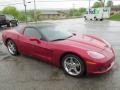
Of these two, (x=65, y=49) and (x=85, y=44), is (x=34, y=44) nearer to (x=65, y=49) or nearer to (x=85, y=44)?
(x=65, y=49)

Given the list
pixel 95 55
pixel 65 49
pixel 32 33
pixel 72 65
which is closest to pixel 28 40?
pixel 32 33

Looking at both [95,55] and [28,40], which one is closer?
[95,55]

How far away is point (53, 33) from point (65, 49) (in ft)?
3.40

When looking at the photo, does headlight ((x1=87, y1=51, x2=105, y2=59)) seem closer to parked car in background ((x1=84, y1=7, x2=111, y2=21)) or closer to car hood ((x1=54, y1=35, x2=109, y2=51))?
car hood ((x1=54, y1=35, x2=109, y2=51))

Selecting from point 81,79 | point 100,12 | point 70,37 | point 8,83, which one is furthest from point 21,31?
point 100,12

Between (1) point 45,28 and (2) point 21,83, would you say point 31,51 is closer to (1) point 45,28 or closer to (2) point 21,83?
(1) point 45,28

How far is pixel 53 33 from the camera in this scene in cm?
553

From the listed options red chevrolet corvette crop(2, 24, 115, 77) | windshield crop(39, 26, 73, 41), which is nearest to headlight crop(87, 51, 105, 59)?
red chevrolet corvette crop(2, 24, 115, 77)

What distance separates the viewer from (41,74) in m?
4.86

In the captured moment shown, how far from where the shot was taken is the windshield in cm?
530

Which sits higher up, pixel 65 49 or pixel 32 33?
pixel 32 33

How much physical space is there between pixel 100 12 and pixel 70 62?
31.4m

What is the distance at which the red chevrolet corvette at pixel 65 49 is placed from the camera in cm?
436

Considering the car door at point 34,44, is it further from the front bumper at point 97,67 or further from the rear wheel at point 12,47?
the front bumper at point 97,67
